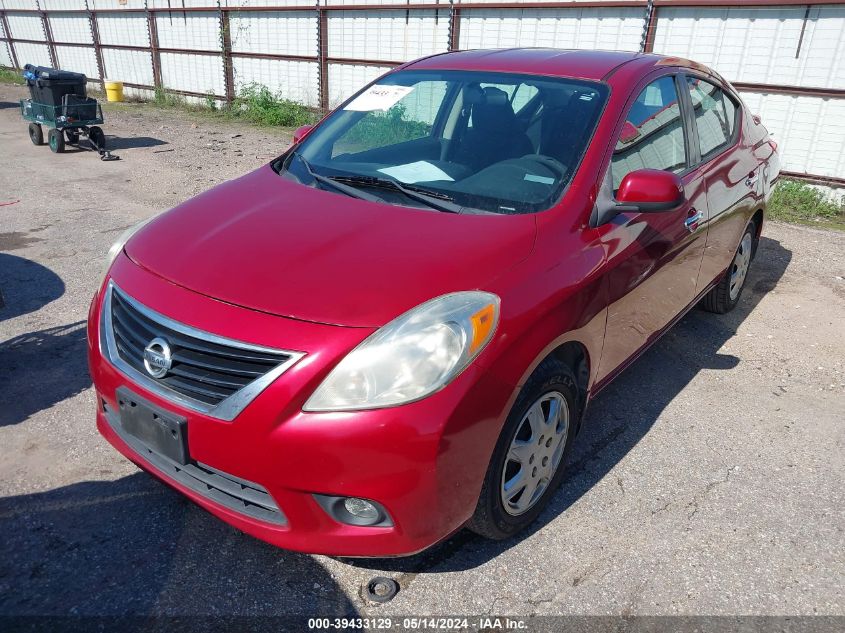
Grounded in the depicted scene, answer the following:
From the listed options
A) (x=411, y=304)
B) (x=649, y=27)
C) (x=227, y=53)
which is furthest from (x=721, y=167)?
(x=227, y=53)

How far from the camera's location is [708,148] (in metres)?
3.75

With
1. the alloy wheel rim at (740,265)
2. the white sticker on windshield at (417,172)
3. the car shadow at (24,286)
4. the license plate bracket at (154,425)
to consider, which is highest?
the white sticker on windshield at (417,172)

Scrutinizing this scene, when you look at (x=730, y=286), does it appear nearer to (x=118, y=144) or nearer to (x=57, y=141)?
(x=57, y=141)

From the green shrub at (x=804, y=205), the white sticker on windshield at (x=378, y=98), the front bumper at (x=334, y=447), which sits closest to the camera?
the front bumper at (x=334, y=447)

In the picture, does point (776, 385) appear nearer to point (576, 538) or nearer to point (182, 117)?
point (576, 538)

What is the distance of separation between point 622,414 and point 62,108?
32.1 ft

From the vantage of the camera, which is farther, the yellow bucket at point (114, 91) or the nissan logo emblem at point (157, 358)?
the yellow bucket at point (114, 91)

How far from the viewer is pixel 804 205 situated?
7.64 metres

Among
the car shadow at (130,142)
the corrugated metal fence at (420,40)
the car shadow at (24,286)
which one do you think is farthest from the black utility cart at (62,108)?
the car shadow at (24,286)

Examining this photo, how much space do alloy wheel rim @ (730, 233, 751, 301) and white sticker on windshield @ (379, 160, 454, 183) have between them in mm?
2647

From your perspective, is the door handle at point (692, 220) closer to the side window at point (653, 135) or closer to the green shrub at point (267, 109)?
the side window at point (653, 135)

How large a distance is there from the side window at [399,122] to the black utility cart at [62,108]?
794 centimetres

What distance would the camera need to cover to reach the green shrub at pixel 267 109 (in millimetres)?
13148

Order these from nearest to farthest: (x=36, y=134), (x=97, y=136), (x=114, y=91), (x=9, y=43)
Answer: (x=97, y=136) → (x=36, y=134) → (x=114, y=91) → (x=9, y=43)
